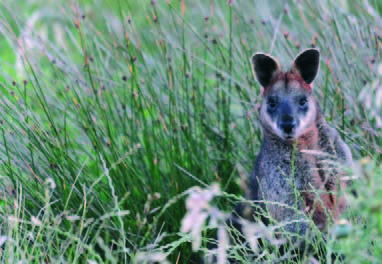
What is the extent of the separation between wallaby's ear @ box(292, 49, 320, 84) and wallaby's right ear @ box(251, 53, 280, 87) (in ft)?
0.42

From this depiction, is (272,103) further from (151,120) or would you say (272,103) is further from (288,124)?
(151,120)

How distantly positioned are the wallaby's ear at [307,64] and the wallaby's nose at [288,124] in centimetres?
38

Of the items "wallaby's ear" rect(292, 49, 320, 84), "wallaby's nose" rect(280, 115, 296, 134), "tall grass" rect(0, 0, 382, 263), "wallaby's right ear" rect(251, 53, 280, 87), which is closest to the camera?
"wallaby's nose" rect(280, 115, 296, 134)

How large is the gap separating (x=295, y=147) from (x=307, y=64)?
568 millimetres

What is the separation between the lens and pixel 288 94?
3.82 m

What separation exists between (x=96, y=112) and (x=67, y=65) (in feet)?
1.36

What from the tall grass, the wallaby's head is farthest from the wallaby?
the tall grass

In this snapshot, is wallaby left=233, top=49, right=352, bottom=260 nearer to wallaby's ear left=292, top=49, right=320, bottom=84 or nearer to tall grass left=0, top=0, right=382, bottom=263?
wallaby's ear left=292, top=49, right=320, bottom=84

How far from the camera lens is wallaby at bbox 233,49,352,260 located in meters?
3.65

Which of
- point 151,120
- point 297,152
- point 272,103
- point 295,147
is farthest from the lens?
point 151,120

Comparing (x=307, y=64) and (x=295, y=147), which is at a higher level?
(x=307, y=64)

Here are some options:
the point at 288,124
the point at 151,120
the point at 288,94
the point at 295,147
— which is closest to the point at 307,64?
the point at 288,94

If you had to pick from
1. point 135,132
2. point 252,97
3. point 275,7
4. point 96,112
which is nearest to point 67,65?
point 96,112

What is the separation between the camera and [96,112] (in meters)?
4.46
